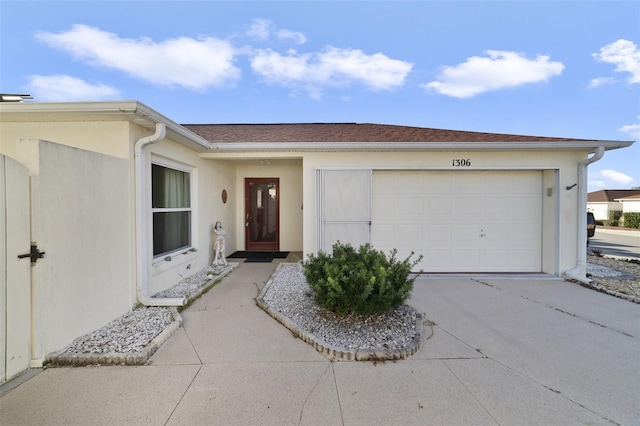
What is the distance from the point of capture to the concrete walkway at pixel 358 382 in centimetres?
213

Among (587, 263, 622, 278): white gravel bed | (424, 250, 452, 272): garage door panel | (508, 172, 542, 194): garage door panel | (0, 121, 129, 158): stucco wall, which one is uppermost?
(0, 121, 129, 158): stucco wall

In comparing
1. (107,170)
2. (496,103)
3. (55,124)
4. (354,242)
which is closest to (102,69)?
(55,124)

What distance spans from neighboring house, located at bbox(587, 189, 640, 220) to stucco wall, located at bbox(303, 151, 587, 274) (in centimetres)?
3402

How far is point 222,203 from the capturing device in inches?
304

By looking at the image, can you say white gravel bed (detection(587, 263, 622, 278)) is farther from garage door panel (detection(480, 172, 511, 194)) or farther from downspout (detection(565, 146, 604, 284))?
garage door panel (detection(480, 172, 511, 194))

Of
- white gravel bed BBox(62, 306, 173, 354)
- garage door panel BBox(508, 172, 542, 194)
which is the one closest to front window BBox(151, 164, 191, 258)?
white gravel bed BBox(62, 306, 173, 354)

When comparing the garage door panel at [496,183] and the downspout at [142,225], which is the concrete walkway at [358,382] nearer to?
the downspout at [142,225]

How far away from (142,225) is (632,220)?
105ft

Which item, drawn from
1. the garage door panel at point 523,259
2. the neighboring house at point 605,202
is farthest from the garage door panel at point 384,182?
the neighboring house at point 605,202

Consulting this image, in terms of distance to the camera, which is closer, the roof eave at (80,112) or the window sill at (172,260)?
the roof eave at (80,112)

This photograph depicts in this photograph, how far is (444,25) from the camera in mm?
7586

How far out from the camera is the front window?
488cm

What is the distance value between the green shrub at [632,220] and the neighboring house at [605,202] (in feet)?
31.3

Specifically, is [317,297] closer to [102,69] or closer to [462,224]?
[462,224]
